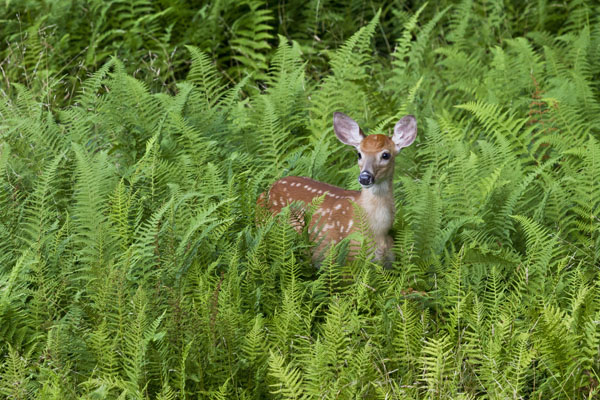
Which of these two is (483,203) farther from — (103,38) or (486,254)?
(103,38)

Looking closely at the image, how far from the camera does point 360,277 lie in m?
4.14

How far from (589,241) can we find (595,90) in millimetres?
2336

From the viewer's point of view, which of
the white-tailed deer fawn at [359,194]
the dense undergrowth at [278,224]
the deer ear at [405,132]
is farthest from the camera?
the deer ear at [405,132]

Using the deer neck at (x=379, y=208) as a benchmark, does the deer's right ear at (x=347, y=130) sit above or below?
above

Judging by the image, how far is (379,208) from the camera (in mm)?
4516

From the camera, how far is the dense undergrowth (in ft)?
11.7

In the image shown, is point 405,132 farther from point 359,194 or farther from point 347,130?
point 359,194

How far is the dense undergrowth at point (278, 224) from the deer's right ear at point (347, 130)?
413 millimetres

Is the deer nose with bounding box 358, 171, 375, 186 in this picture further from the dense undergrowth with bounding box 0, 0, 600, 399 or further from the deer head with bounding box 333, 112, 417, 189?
the dense undergrowth with bounding box 0, 0, 600, 399

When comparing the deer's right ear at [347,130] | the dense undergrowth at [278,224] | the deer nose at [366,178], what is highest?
the deer nose at [366,178]

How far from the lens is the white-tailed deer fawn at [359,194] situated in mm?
4484

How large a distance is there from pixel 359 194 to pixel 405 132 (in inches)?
16.8

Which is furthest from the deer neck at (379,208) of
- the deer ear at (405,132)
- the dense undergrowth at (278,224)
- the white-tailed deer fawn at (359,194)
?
the deer ear at (405,132)

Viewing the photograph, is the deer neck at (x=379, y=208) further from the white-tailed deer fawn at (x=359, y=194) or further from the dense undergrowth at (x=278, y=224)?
the dense undergrowth at (x=278, y=224)
